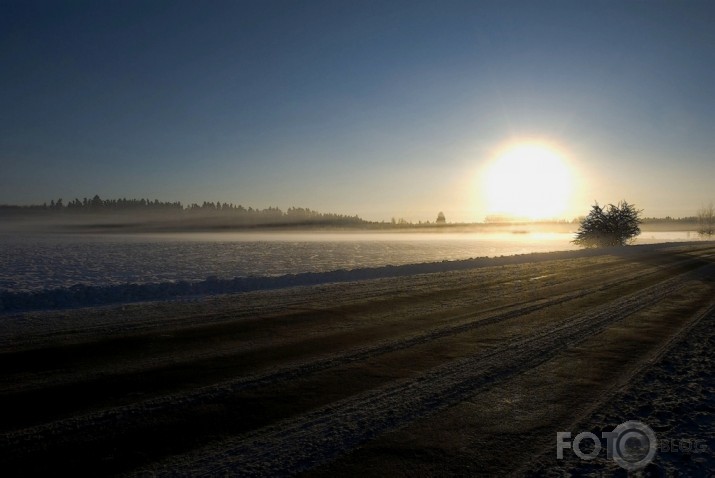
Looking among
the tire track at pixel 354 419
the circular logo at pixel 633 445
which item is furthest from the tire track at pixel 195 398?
the circular logo at pixel 633 445

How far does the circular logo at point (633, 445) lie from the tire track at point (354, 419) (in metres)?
1.68

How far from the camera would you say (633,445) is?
4465 millimetres

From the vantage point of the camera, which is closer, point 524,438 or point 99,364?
point 524,438

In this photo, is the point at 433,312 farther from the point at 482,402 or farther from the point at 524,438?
the point at 524,438

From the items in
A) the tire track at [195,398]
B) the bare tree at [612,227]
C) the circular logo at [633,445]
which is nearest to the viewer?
the circular logo at [633,445]

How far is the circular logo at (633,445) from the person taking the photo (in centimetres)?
415

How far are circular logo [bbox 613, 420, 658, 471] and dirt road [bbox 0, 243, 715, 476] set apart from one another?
451mm

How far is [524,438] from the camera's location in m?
4.58

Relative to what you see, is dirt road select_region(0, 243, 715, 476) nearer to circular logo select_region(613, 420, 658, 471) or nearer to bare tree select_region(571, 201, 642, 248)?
circular logo select_region(613, 420, 658, 471)

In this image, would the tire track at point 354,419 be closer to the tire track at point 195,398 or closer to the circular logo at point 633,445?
the tire track at point 195,398

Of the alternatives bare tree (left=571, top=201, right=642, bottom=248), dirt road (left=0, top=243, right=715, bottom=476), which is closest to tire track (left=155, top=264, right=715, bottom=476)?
dirt road (left=0, top=243, right=715, bottom=476)

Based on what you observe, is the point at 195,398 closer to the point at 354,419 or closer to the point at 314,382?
the point at 314,382

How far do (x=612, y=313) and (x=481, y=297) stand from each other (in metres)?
3.55

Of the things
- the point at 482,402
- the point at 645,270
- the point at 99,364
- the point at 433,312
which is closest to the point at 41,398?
the point at 99,364
